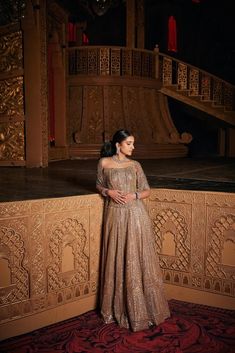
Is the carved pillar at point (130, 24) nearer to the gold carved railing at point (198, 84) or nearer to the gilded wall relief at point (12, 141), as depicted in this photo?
the gold carved railing at point (198, 84)

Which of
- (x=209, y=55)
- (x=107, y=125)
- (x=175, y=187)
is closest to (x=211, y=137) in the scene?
(x=209, y=55)

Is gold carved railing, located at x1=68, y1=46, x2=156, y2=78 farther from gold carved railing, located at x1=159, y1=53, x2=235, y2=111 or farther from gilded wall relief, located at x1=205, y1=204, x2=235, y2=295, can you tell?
gilded wall relief, located at x1=205, y1=204, x2=235, y2=295

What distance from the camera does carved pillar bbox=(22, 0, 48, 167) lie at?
6.14 meters

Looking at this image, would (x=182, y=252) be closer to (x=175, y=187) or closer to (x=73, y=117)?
(x=175, y=187)

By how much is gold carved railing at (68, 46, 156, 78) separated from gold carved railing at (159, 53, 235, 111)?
789 millimetres

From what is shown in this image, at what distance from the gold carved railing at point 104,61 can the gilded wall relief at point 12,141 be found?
3145 mm

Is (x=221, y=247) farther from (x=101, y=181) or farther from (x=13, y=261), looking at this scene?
(x=13, y=261)

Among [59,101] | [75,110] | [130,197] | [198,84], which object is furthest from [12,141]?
[198,84]

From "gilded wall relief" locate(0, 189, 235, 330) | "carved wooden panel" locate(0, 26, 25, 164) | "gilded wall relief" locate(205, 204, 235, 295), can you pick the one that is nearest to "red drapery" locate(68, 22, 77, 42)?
"carved wooden panel" locate(0, 26, 25, 164)

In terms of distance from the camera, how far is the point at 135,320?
2.98 m

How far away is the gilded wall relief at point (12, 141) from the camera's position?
6375 mm

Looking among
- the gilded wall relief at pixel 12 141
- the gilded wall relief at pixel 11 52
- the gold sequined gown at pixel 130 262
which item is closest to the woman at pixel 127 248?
the gold sequined gown at pixel 130 262

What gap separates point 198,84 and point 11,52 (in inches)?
195

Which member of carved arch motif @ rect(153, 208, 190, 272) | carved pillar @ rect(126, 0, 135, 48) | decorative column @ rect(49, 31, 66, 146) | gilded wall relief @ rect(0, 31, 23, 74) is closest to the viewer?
carved arch motif @ rect(153, 208, 190, 272)
